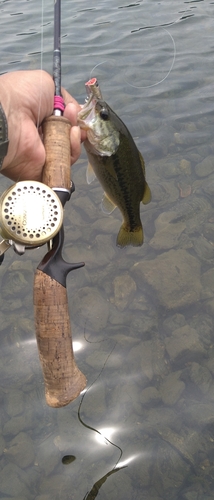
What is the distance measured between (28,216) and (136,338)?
6.93ft

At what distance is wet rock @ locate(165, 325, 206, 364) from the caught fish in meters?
1.21

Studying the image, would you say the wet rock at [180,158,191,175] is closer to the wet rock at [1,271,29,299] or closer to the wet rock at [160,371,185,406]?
the wet rock at [1,271,29,299]

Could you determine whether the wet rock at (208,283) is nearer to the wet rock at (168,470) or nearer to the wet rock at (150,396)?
the wet rock at (150,396)

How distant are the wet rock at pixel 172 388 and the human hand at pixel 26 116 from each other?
6.47 feet

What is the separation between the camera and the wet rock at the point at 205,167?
5727 mm

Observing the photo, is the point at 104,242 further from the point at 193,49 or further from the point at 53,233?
the point at 193,49

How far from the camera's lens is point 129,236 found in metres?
4.01

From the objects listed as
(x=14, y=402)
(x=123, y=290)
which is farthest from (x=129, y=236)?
(x=14, y=402)

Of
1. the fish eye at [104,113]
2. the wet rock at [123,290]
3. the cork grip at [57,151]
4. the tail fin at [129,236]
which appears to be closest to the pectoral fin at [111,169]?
the fish eye at [104,113]

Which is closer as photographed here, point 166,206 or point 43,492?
point 43,492

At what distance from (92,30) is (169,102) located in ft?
12.5

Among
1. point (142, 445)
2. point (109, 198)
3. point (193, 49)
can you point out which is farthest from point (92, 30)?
point (142, 445)

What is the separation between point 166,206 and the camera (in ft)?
17.7

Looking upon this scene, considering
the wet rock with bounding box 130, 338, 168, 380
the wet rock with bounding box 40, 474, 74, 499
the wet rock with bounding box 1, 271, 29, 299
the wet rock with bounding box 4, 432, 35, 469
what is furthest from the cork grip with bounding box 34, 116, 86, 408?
the wet rock with bounding box 1, 271, 29, 299
